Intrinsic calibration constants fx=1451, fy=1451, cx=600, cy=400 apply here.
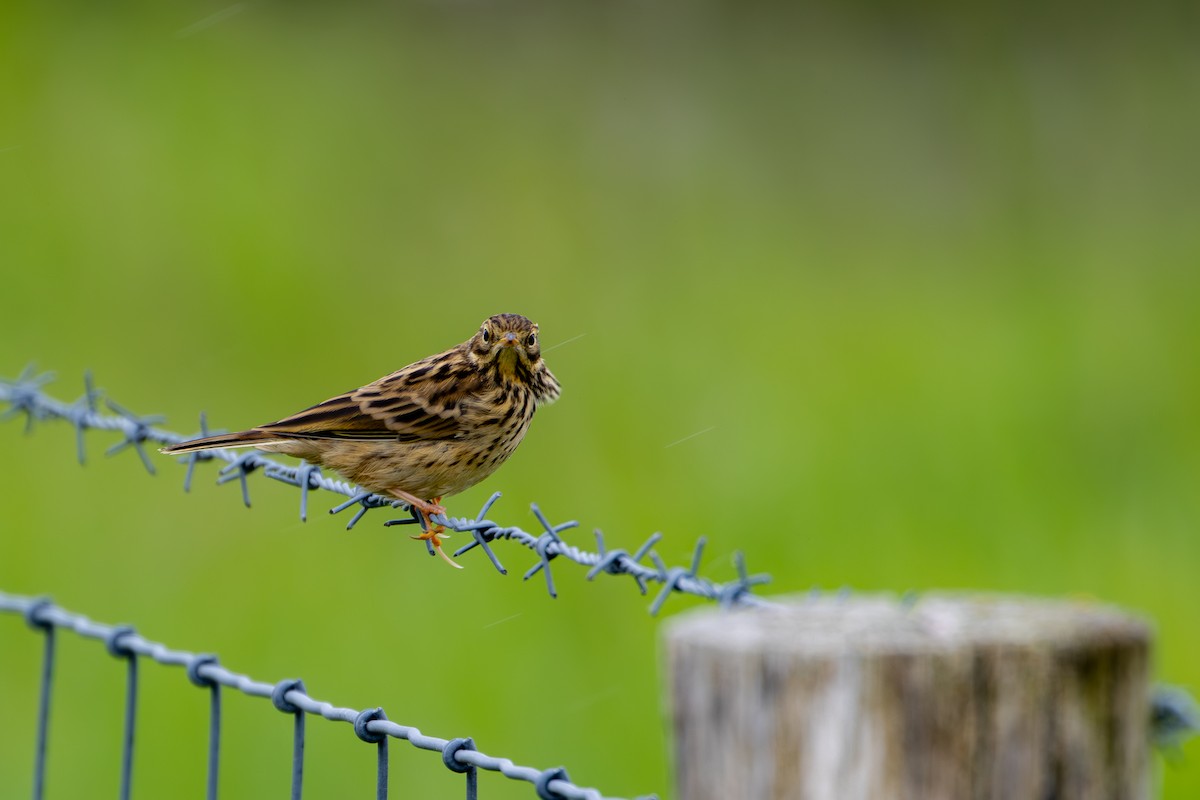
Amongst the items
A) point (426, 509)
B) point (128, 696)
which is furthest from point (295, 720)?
point (426, 509)

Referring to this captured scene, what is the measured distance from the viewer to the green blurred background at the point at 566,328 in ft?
15.1

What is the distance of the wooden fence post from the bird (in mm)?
2142

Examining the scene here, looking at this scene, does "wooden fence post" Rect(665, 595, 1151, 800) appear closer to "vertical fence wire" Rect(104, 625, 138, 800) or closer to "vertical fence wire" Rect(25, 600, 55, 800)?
"vertical fence wire" Rect(104, 625, 138, 800)

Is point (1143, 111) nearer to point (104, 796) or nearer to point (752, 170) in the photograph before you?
point (752, 170)

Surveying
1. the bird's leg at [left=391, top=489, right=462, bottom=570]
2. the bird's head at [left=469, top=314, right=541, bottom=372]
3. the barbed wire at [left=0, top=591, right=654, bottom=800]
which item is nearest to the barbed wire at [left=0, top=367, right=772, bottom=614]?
the bird's leg at [left=391, top=489, right=462, bottom=570]

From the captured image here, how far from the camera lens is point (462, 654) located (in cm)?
771

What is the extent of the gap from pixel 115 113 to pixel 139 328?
4.00m

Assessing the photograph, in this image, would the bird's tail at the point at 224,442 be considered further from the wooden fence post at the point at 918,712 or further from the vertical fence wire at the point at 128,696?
the wooden fence post at the point at 918,712

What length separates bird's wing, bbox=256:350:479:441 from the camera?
2.68 m

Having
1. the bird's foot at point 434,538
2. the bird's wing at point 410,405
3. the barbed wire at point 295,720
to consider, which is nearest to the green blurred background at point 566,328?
the bird's wing at point 410,405

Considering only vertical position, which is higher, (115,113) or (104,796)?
(115,113)

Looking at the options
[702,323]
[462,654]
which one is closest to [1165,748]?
[462,654]

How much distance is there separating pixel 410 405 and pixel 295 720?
150cm

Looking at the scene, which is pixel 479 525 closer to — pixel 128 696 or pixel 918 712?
pixel 128 696
